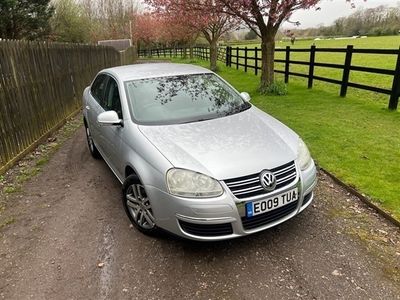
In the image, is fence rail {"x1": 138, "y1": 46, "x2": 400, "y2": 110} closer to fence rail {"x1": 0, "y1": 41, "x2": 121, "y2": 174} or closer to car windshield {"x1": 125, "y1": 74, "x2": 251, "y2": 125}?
car windshield {"x1": 125, "y1": 74, "x2": 251, "y2": 125}

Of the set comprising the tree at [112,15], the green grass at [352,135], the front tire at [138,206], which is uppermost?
the tree at [112,15]

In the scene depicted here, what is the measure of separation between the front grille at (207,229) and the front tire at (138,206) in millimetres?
410

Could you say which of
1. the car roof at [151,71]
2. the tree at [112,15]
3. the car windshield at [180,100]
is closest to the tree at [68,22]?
the tree at [112,15]

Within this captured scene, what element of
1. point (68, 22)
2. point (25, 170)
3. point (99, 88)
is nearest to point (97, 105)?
point (99, 88)

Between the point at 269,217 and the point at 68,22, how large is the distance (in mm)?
40054

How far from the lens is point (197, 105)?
12.6ft

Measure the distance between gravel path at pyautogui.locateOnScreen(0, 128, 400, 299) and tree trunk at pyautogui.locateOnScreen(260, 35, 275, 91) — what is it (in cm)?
772

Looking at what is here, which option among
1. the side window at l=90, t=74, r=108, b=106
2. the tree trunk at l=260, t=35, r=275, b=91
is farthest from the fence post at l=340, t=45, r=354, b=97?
the side window at l=90, t=74, r=108, b=106

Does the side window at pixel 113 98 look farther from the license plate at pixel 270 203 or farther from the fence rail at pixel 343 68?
the fence rail at pixel 343 68

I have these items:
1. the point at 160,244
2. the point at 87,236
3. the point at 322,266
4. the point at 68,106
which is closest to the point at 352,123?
the point at 322,266

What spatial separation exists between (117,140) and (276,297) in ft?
7.56

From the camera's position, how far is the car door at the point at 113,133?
3.69m

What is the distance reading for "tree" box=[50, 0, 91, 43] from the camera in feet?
116

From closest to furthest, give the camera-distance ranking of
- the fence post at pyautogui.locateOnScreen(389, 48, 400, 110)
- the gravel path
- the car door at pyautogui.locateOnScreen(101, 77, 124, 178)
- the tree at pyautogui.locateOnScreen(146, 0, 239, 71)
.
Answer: the gravel path, the car door at pyautogui.locateOnScreen(101, 77, 124, 178), the fence post at pyautogui.locateOnScreen(389, 48, 400, 110), the tree at pyautogui.locateOnScreen(146, 0, 239, 71)
